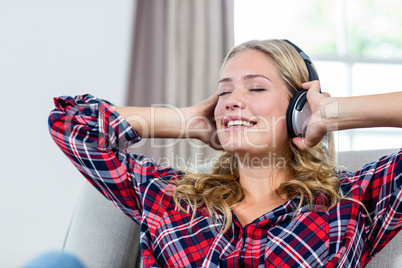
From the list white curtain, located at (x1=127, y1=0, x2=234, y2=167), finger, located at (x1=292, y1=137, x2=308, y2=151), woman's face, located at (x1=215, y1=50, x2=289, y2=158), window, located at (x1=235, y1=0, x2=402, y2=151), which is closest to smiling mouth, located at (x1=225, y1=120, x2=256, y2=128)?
woman's face, located at (x1=215, y1=50, x2=289, y2=158)

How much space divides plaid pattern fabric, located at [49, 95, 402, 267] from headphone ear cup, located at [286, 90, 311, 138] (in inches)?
7.1

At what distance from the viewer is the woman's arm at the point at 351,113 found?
3.61 ft

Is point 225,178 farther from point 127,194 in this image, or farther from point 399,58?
Result: point 399,58

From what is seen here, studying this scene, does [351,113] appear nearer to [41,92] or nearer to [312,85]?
[312,85]

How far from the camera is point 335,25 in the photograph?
125 inches

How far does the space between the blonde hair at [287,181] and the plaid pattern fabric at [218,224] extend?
0.03 meters

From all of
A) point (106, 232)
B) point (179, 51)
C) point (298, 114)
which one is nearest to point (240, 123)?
point (298, 114)

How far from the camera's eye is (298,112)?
1.23m

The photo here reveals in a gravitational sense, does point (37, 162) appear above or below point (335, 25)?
below

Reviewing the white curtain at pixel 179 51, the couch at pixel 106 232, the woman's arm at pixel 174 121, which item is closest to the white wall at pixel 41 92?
the white curtain at pixel 179 51

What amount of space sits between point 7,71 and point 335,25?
6.84 feet

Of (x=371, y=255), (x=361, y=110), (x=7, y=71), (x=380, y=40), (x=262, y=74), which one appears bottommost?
(x=371, y=255)

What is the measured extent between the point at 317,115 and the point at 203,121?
1.29ft

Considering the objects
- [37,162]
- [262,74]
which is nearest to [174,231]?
[262,74]
